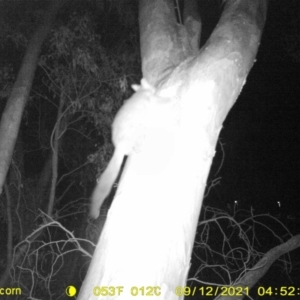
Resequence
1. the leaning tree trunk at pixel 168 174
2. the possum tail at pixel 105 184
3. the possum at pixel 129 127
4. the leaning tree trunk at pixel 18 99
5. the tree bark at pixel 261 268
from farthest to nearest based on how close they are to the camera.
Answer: the leaning tree trunk at pixel 18 99
the tree bark at pixel 261 268
the possum tail at pixel 105 184
the possum at pixel 129 127
the leaning tree trunk at pixel 168 174

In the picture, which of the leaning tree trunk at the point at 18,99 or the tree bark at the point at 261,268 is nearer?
the tree bark at the point at 261,268

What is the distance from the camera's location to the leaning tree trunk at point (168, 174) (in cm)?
126

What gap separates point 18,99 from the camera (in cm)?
414

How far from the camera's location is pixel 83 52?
549 centimetres

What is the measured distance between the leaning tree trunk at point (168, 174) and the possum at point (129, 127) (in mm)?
24

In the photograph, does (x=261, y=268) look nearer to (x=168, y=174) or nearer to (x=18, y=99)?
(x=168, y=174)

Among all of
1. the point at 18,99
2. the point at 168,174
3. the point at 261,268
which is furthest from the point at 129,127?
the point at 18,99

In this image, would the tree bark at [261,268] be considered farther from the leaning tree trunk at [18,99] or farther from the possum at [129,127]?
the leaning tree trunk at [18,99]

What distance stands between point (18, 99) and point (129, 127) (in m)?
2.77

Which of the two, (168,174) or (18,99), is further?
(18,99)

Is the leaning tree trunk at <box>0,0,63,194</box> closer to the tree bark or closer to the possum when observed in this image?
the possum

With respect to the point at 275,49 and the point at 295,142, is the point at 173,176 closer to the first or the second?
the point at 275,49

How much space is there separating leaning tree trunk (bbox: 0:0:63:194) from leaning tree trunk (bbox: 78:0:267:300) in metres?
2.49

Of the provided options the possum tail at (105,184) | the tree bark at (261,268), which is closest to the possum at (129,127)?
the possum tail at (105,184)
